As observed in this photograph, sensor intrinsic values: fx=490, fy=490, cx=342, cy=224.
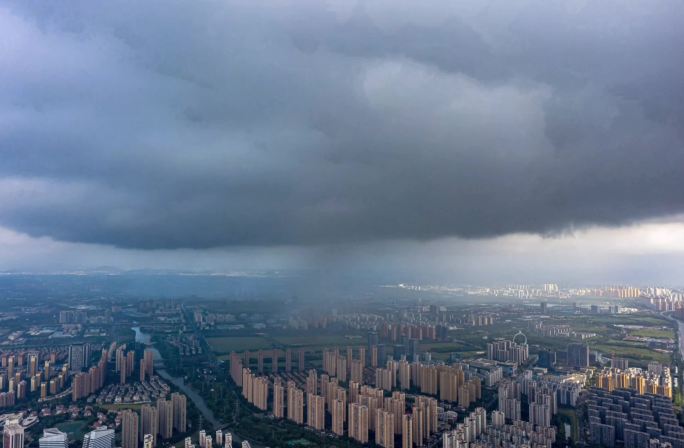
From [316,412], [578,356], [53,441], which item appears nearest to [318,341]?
[316,412]

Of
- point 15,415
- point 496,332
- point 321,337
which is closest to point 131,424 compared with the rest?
point 15,415

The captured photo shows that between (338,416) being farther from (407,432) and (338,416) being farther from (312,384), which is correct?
(312,384)

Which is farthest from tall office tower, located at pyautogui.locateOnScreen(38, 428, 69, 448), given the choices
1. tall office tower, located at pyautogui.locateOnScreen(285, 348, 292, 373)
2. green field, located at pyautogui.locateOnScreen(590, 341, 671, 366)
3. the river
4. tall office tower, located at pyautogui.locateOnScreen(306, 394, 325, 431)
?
green field, located at pyautogui.locateOnScreen(590, 341, 671, 366)

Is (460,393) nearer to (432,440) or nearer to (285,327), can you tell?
(432,440)

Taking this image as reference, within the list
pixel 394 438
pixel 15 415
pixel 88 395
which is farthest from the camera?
pixel 88 395

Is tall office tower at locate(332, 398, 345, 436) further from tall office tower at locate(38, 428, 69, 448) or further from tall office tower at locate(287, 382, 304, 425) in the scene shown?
tall office tower at locate(38, 428, 69, 448)

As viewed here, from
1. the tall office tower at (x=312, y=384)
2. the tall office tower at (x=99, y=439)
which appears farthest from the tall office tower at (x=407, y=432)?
the tall office tower at (x=99, y=439)

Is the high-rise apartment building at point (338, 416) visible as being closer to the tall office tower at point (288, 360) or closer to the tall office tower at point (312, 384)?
the tall office tower at point (312, 384)
